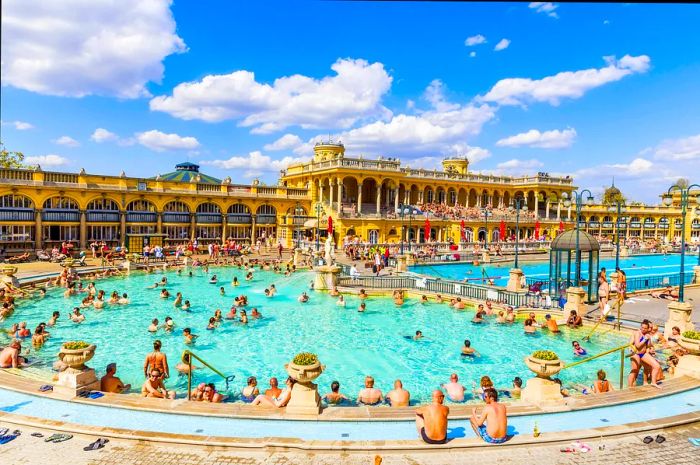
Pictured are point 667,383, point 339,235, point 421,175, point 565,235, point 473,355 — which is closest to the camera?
point 667,383

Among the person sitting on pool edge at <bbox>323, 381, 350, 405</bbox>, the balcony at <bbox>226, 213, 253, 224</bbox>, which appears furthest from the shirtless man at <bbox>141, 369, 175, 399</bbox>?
the balcony at <bbox>226, 213, 253, 224</bbox>

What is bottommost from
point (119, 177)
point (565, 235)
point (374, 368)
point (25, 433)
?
point (374, 368)

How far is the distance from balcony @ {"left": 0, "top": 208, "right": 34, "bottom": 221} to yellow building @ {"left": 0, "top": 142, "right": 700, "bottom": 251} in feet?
0.20

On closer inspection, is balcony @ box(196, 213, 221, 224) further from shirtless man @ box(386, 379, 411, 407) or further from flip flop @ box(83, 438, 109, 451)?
flip flop @ box(83, 438, 109, 451)

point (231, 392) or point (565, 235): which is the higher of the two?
point (565, 235)

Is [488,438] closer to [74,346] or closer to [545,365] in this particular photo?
[545,365]

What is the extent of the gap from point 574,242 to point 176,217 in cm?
3388

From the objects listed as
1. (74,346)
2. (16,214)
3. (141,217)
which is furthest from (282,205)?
(74,346)

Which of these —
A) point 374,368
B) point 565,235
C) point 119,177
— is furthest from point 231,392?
point 119,177

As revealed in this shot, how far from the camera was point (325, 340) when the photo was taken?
17.6m

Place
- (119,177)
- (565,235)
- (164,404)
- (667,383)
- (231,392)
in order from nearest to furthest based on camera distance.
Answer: (164,404) → (667,383) → (231,392) → (565,235) → (119,177)

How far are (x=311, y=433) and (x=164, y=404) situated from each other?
308cm

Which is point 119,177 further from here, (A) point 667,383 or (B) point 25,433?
(A) point 667,383

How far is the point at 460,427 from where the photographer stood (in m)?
8.52
